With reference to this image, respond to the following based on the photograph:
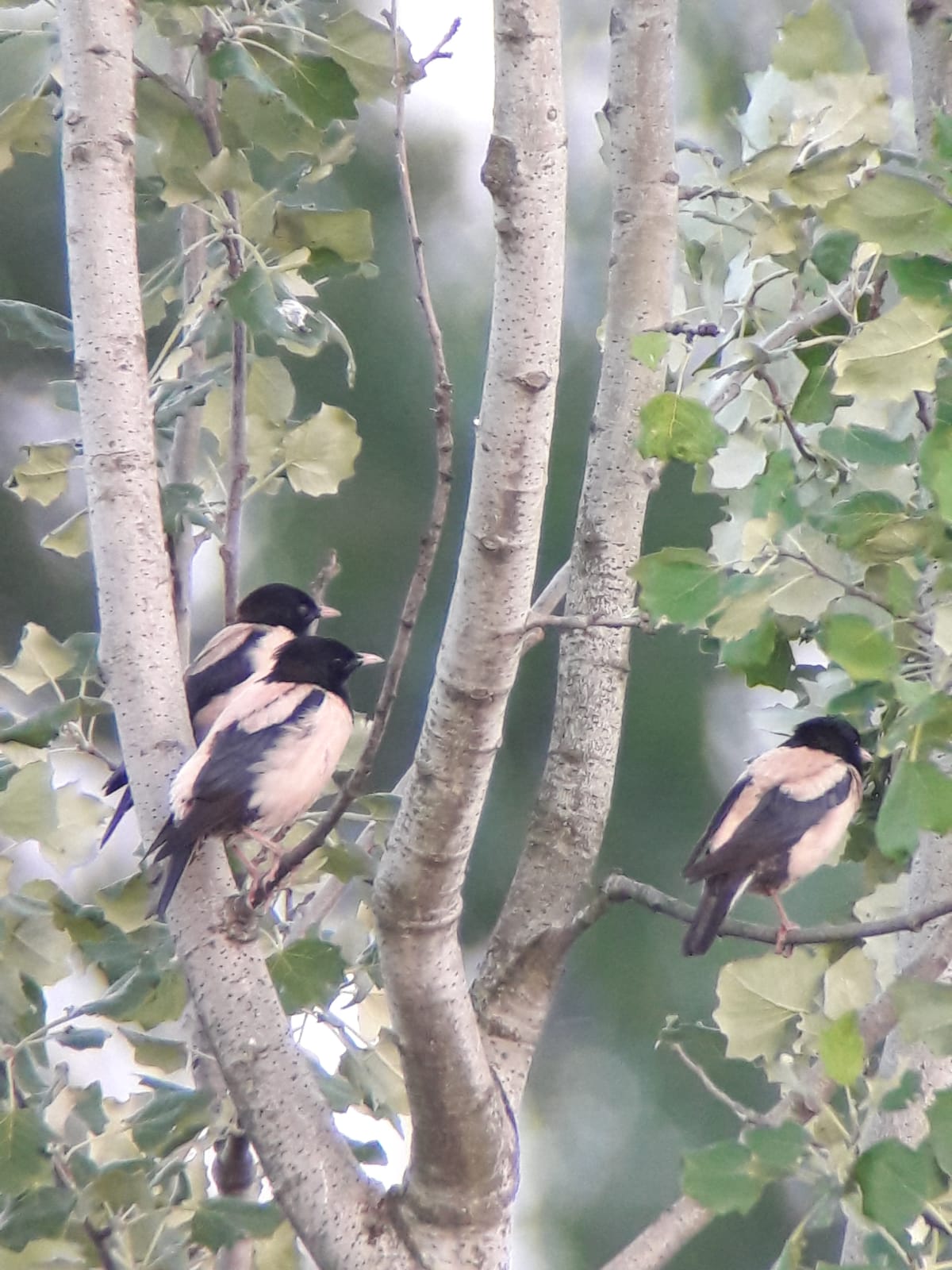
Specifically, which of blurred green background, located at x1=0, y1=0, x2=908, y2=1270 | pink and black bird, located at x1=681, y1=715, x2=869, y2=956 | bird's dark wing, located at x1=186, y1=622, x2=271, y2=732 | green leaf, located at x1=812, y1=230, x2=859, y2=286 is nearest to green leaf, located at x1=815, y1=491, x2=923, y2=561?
green leaf, located at x1=812, y1=230, x2=859, y2=286

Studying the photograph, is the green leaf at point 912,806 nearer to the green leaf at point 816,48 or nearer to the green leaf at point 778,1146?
the green leaf at point 778,1146

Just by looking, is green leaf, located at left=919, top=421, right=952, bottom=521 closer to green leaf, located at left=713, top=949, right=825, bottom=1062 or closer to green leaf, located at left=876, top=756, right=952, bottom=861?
green leaf, located at left=876, top=756, right=952, bottom=861

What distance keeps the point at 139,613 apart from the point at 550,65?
2.16 ft

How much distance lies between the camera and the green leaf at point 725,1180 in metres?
1.18

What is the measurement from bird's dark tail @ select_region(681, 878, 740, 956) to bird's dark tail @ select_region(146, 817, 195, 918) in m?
0.57

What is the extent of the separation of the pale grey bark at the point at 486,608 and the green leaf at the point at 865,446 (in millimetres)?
259

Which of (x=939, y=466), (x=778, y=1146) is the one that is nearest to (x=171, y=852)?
(x=778, y=1146)

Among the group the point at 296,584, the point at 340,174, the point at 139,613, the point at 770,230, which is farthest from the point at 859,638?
the point at 340,174

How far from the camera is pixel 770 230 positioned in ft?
5.06

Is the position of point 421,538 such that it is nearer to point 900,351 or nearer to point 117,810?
point 900,351

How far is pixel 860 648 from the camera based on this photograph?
122 centimetres

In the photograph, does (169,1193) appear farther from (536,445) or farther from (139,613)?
(536,445)

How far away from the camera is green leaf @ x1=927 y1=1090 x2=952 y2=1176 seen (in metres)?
1.14

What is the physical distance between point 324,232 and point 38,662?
1.95ft
